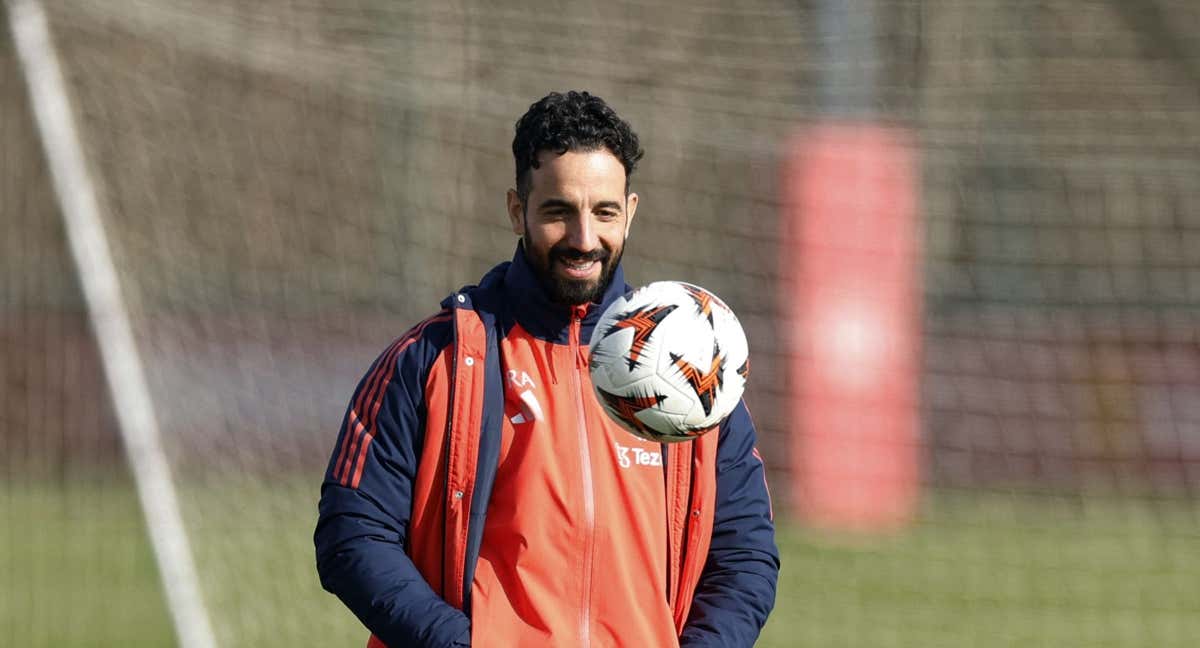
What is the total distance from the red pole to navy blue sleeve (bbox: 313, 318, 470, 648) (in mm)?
5051

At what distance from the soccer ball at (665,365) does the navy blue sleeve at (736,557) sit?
18 centimetres

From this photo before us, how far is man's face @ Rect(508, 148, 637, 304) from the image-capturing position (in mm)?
2984

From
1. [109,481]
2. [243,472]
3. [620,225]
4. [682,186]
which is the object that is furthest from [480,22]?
[620,225]

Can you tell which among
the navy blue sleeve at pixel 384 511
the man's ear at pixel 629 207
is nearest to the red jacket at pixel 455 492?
the navy blue sleeve at pixel 384 511

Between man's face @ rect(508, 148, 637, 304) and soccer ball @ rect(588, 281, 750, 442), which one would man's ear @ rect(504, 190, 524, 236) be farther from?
soccer ball @ rect(588, 281, 750, 442)

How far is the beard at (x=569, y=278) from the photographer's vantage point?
9.86 ft

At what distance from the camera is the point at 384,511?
116 inches

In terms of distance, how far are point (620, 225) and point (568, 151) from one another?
0.17 m

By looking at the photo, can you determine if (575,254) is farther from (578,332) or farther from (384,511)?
(384,511)

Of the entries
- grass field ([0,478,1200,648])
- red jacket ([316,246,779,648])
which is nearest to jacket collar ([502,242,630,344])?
red jacket ([316,246,779,648])

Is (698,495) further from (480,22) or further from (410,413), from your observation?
(480,22)

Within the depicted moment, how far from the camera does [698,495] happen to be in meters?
3.05

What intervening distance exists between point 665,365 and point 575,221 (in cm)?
31

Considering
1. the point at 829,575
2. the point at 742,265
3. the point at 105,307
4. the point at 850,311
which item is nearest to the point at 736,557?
the point at 105,307
